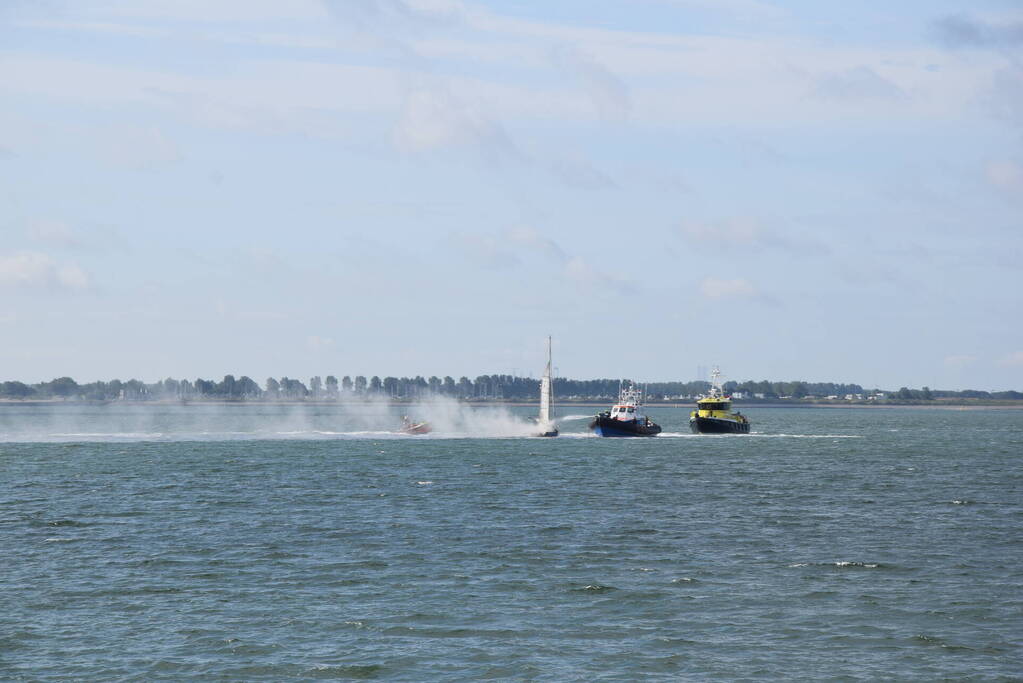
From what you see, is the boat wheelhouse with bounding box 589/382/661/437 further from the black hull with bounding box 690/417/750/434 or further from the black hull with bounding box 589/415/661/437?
the black hull with bounding box 690/417/750/434

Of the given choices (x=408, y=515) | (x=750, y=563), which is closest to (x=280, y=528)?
(x=408, y=515)

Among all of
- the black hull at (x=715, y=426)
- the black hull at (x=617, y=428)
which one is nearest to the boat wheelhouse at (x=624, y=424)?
the black hull at (x=617, y=428)

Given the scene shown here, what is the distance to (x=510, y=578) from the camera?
1969 inches

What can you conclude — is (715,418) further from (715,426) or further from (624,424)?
(624,424)

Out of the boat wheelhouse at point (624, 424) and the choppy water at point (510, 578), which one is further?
the boat wheelhouse at point (624, 424)

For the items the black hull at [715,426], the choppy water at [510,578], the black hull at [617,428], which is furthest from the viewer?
the black hull at [715,426]

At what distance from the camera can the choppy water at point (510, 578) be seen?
1463 inches

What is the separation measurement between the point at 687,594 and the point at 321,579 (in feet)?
51.7

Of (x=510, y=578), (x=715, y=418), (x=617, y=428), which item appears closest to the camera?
(x=510, y=578)

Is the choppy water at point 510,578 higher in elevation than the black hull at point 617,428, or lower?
lower

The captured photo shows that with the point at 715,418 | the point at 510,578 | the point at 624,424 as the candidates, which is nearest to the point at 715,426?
the point at 715,418

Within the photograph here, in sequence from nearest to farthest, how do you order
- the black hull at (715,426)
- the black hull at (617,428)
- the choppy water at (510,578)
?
the choppy water at (510,578) < the black hull at (617,428) < the black hull at (715,426)

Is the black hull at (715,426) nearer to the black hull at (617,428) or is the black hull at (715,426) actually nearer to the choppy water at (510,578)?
the black hull at (617,428)

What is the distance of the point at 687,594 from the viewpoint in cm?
4653
